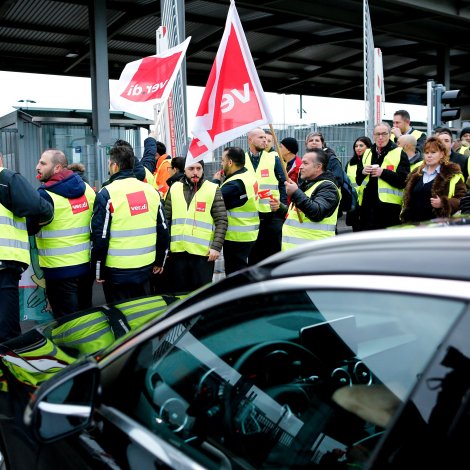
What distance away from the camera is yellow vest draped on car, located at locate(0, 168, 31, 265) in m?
4.68

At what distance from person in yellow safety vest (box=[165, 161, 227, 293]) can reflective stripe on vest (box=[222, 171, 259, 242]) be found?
2.00 ft

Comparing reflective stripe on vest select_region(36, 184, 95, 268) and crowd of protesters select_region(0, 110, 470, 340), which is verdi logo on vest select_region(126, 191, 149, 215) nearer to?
crowd of protesters select_region(0, 110, 470, 340)

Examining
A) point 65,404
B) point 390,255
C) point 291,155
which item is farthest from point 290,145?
point 390,255

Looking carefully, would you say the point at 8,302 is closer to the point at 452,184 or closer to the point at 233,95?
the point at 233,95

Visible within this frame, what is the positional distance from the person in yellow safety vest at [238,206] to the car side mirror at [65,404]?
185 inches

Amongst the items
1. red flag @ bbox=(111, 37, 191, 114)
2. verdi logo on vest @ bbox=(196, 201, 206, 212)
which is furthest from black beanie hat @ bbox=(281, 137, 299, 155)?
verdi logo on vest @ bbox=(196, 201, 206, 212)

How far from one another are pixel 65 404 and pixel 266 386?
67 cm

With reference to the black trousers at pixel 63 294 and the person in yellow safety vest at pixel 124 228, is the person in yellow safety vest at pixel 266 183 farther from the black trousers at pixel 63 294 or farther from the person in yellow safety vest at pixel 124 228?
the black trousers at pixel 63 294

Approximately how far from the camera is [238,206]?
640 cm

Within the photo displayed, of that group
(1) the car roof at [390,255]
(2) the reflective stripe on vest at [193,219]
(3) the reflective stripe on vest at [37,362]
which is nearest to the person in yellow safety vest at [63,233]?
(2) the reflective stripe on vest at [193,219]

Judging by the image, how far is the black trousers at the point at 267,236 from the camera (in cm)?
741

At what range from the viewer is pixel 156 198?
17.1 ft

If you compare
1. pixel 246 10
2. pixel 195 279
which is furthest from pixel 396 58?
pixel 195 279

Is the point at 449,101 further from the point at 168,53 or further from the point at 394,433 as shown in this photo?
the point at 394,433
